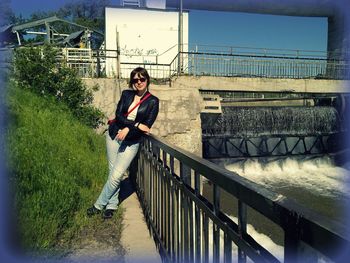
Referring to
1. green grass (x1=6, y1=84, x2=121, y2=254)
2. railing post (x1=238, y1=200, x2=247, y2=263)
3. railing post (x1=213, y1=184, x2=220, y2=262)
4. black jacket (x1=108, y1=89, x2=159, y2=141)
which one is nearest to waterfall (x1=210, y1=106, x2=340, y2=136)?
green grass (x1=6, y1=84, x2=121, y2=254)

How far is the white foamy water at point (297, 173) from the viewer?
1363cm

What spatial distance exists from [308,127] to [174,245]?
15.4 m

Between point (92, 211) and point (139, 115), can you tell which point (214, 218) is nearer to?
point (139, 115)

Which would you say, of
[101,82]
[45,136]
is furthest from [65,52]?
[45,136]

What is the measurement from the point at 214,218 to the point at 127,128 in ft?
6.75

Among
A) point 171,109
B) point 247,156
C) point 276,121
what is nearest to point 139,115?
point 171,109

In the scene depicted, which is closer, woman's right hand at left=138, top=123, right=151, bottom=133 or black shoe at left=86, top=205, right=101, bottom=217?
woman's right hand at left=138, top=123, right=151, bottom=133

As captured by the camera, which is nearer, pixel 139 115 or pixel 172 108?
pixel 139 115

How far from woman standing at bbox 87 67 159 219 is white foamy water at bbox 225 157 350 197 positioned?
10.2 meters

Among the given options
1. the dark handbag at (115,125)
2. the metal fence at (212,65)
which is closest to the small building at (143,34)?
the metal fence at (212,65)

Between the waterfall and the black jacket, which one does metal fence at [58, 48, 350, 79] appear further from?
the black jacket

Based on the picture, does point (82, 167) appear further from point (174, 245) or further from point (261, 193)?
point (261, 193)

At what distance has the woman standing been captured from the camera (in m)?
3.50

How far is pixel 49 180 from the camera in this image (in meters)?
3.48
